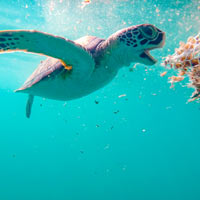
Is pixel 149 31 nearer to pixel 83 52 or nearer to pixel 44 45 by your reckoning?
pixel 83 52

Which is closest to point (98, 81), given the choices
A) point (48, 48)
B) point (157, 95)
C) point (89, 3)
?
point (48, 48)

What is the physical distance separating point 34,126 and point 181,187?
6134cm

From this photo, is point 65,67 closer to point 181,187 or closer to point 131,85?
point 131,85

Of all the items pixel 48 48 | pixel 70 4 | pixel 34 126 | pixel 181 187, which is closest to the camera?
pixel 48 48

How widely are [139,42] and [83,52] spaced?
878mm

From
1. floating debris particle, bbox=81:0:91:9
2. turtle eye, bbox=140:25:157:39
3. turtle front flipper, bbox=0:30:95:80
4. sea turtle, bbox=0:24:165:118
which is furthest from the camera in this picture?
floating debris particle, bbox=81:0:91:9

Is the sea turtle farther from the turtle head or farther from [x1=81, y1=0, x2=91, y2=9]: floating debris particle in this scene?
[x1=81, y1=0, x2=91, y2=9]: floating debris particle

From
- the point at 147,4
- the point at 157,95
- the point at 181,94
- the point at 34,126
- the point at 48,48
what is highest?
the point at 147,4

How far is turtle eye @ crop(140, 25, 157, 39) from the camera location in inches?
102

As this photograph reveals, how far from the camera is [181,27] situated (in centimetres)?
822

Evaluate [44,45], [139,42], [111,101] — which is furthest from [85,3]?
[111,101]

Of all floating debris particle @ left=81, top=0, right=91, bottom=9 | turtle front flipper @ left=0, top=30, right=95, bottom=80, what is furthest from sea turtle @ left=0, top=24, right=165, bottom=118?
floating debris particle @ left=81, top=0, right=91, bottom=9

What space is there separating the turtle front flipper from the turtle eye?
914 millimetres

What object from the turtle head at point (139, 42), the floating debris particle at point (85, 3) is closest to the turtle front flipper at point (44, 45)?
the turtle head at point (139, 42)
